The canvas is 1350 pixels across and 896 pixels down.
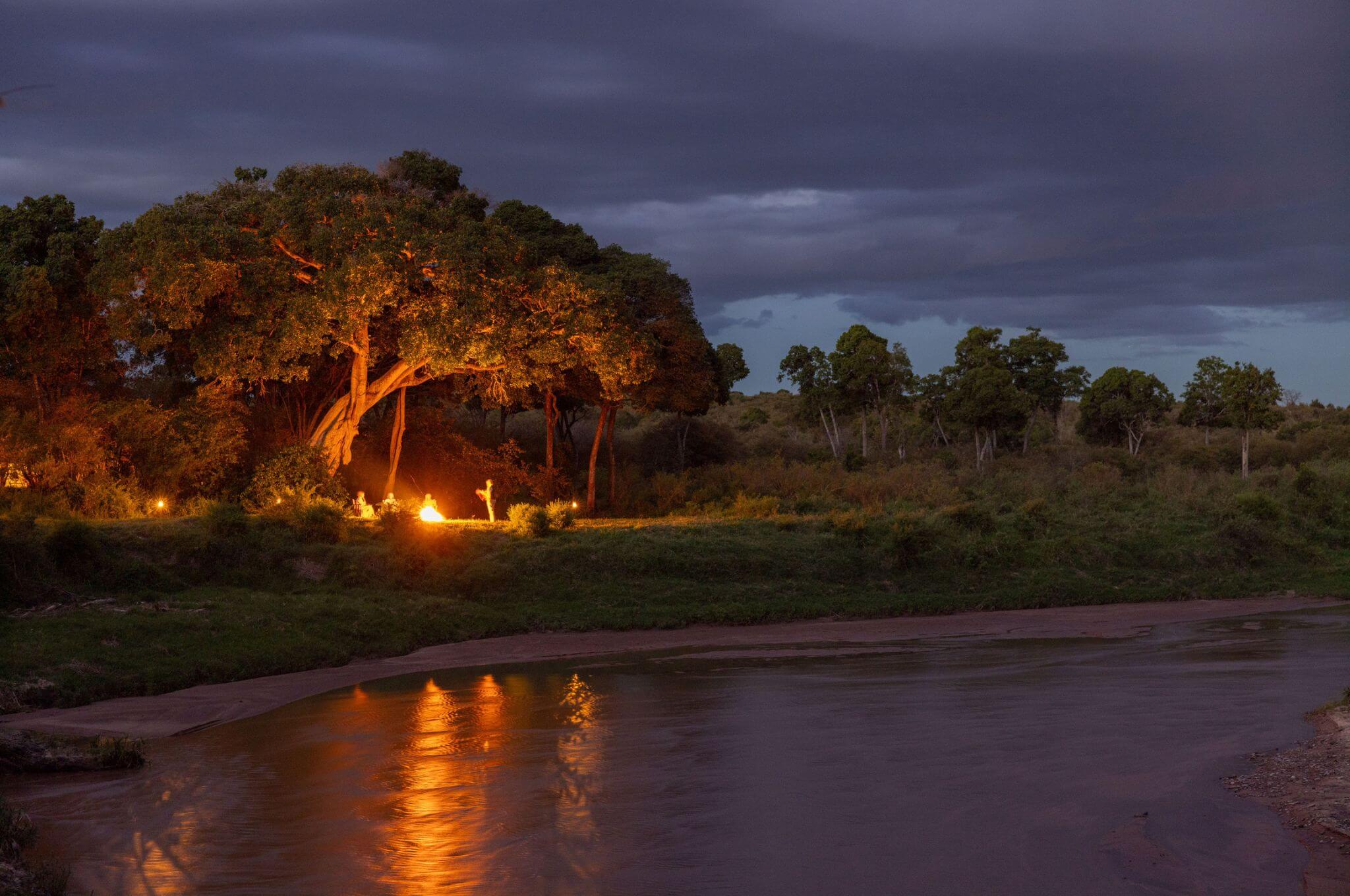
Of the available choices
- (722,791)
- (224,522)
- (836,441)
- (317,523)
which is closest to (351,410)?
(317,523)

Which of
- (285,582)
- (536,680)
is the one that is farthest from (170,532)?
(536,680)

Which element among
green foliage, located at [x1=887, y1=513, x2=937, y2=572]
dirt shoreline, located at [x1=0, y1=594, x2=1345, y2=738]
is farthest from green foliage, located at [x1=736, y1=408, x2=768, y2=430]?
dirt shoreline, located at [x1=0, y1=594, x2=1345, y2=738]

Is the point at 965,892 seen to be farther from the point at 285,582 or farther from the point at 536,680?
the point at 285,582

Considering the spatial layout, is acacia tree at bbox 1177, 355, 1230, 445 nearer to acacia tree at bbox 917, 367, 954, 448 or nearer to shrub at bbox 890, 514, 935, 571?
acacia tree at bbox 917, 367, 954, 448

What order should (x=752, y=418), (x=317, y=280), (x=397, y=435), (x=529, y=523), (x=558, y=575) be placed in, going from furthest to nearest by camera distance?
(x=752, y=418)
(x=397, y=435)
(x=317, y=280)
(x=529, y=523)
(x=558, y=575)

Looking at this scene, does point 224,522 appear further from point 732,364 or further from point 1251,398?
point 1251,398

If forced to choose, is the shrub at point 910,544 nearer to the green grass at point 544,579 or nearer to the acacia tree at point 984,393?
the green grass at point 544,579

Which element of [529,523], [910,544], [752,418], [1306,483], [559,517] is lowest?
[910,544]

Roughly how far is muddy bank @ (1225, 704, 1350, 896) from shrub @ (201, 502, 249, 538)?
58.8 feet

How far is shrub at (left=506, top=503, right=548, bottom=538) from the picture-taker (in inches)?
981

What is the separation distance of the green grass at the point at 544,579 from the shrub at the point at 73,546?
2.0 inches

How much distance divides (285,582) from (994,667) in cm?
1274

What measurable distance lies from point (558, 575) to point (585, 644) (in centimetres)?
344

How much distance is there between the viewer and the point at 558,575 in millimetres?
23281
